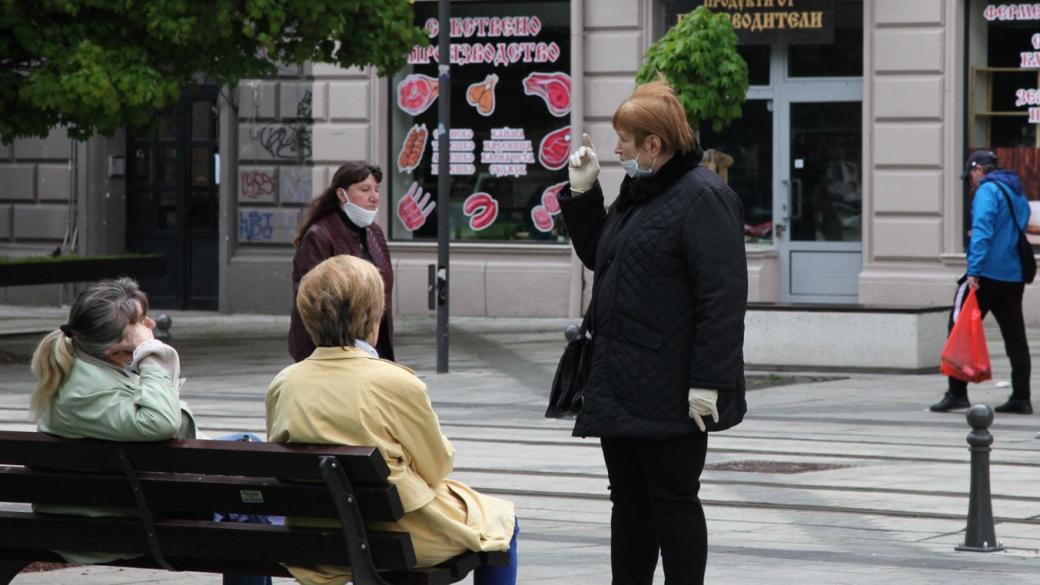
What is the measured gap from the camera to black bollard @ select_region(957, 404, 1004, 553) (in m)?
8.25

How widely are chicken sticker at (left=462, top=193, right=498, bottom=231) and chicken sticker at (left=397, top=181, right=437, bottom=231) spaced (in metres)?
0.43

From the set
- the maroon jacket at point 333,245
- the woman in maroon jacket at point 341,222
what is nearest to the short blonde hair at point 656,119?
the maroon jacket at point 333,245

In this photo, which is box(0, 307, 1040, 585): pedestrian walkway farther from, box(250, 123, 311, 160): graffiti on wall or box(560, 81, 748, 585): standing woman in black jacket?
box(250, 123, 311, 160): graffiti on wall

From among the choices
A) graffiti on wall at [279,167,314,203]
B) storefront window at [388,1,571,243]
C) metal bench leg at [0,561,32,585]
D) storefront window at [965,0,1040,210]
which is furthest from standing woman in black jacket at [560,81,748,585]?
graffiti on wall at [279,167,314,203]

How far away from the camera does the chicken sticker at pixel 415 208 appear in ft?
78.4

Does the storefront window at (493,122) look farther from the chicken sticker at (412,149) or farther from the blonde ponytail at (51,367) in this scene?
the blonde ponytail at (51,367)

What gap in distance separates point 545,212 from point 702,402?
17.5 metres

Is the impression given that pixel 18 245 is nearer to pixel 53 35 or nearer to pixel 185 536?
pixel 53 35

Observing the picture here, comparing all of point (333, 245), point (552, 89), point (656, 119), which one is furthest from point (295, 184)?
point (656, 119)

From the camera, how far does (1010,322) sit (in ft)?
45.4

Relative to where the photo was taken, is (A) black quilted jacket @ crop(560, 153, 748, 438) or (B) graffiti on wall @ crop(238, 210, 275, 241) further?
(B) graffiti on wall @ crop(238, 210, 275, 241)

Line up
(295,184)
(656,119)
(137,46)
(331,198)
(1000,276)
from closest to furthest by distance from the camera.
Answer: (656,119), (331,198), (1000,276), (137,46), (295,184)

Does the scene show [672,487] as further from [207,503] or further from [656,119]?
[207,503]

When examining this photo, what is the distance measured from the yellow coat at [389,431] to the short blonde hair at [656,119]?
1.06m
